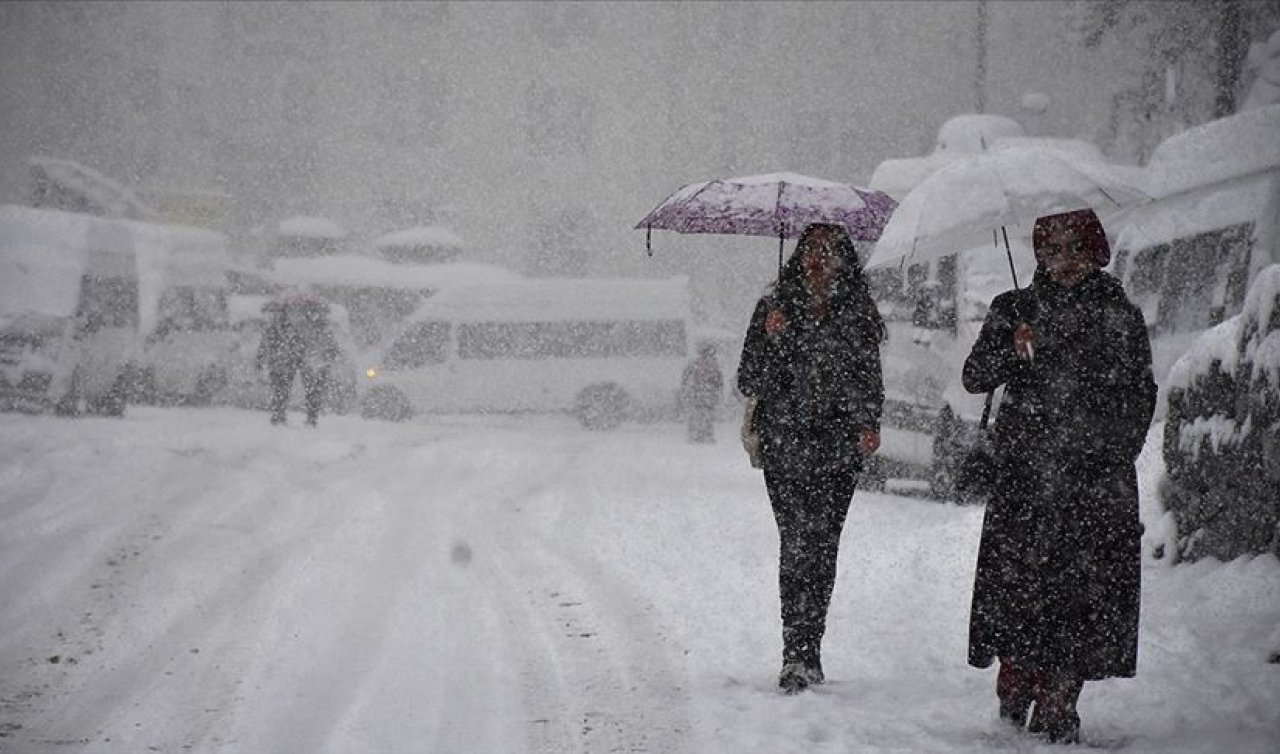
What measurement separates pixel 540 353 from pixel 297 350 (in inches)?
159

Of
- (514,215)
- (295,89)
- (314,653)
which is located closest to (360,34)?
(295,89)

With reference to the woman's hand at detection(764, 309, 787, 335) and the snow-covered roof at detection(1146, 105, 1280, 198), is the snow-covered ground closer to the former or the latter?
the woman's hand at detection(764, 309, 787, 335)

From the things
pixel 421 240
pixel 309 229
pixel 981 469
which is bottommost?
pixel 981 469

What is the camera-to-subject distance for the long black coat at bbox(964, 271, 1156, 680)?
4.88m

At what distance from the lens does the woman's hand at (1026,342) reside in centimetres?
504

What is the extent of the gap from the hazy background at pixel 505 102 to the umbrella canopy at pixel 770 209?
103 feet

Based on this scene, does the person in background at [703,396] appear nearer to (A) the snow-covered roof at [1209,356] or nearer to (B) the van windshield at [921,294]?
(B) the van windshield at [921,294]

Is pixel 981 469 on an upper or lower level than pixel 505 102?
lower

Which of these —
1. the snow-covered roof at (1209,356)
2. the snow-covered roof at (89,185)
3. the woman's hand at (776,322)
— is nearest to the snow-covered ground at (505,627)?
the snow-covered roof at (1209,356)

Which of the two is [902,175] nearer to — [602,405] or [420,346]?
[602,405]

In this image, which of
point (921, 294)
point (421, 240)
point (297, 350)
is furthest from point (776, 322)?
point (421, 240)

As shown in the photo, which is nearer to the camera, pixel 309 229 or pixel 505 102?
pixel 309 229

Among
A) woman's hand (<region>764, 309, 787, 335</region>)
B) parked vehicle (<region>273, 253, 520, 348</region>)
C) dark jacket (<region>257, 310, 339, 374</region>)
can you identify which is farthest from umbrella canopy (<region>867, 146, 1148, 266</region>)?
parked vehicle (<region>273, 253, 520, 348</region>)

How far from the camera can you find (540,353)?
21625 millimetres
